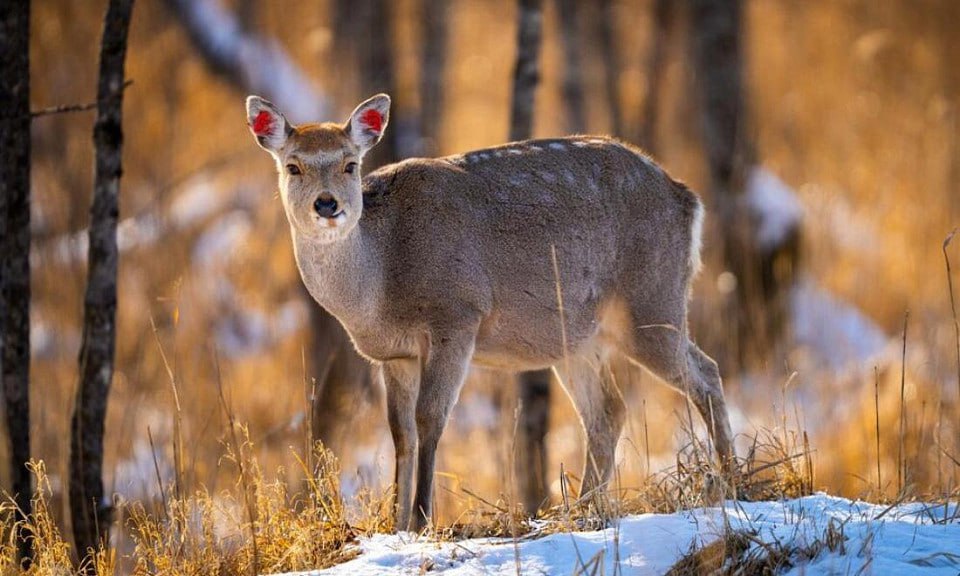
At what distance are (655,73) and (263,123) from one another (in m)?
14.3

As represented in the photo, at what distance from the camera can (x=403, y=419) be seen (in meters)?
7.61

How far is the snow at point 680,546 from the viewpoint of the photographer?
5.22 meters

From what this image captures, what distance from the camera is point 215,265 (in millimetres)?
17141

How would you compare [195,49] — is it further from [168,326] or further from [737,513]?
[737,513]

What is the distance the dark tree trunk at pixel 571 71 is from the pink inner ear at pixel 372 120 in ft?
35.2

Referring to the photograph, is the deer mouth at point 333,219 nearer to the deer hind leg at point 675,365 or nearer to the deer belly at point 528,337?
the deer belly at point 528,337

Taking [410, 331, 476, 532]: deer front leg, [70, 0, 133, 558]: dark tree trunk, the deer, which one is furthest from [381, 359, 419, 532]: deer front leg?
[70, 0, 133, 558]: dark tree trunk

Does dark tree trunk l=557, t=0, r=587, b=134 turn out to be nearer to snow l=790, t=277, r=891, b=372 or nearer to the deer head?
snow l=790, t=277, r=891, b=372

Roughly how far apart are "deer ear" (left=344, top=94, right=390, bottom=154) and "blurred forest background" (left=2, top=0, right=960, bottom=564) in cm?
167

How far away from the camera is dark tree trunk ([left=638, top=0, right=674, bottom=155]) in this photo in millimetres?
20391

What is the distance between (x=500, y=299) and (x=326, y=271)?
1045mm

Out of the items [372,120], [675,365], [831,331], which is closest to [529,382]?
[675,365]

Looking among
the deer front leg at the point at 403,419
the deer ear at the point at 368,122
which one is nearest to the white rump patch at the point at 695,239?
the deer front leg at the point at 403,419

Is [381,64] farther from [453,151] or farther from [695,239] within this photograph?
[695,239]
